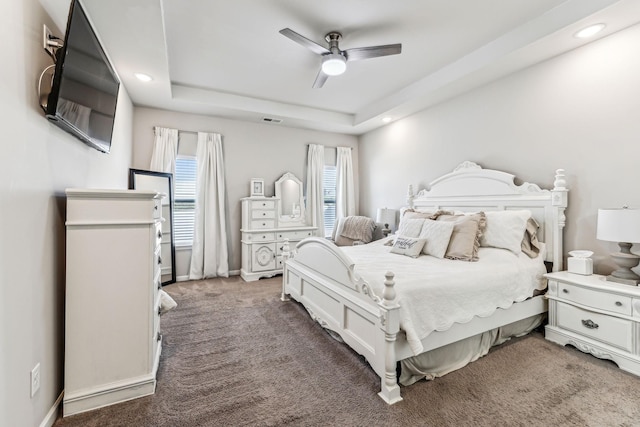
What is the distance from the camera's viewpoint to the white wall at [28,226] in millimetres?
1231

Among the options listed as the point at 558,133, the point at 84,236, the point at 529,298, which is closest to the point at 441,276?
the point at 529,298

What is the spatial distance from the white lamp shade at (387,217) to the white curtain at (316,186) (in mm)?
1162

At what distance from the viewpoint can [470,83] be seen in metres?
3.50

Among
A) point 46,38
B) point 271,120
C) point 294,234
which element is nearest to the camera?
point 46,38

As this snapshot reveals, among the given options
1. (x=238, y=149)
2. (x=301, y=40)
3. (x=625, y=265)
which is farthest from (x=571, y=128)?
(x=238, y=149)

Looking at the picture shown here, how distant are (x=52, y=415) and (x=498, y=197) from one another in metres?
4.18

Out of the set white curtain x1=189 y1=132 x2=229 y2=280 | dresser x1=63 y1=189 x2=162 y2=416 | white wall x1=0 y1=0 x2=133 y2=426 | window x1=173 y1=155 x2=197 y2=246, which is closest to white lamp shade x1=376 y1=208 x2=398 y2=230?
white curtain x1=189 y1=132 x2=229 y2=280

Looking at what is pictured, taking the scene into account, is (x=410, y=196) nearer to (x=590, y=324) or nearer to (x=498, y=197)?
(x=498, y=197)

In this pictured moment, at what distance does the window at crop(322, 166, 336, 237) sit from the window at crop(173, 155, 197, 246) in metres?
2.46

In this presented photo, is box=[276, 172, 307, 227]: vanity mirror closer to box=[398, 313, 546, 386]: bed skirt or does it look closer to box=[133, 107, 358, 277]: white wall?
box=[133, 107, 358, 277]: white wall

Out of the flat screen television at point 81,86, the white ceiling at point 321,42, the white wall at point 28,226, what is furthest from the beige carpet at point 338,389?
the white ceiling at point 321,42

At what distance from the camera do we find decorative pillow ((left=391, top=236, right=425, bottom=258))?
9.62 feet

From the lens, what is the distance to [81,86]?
5.82 feet

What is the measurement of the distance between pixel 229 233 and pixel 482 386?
13.4 ft
